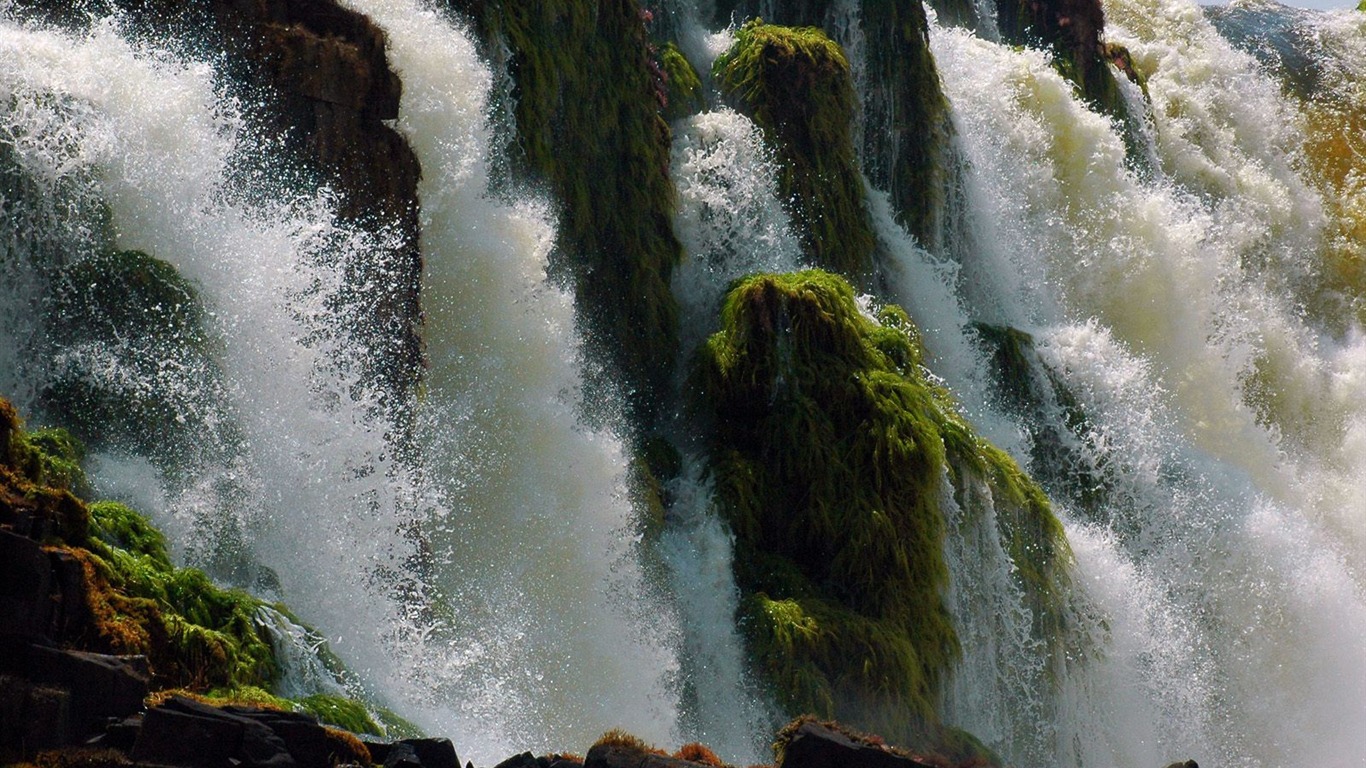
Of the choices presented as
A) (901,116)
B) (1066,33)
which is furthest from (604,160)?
(1066,33)

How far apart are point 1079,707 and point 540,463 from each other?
6.89 meters

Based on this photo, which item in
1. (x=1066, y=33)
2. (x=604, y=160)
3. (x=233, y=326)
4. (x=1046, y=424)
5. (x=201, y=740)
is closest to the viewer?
(x=201, y=740)

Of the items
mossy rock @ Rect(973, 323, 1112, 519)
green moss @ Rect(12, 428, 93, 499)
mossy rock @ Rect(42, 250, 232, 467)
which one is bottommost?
green moss @ Rect(12, 428, 93, 499)

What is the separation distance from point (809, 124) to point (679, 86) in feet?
5.57

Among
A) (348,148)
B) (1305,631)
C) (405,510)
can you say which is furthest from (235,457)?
(1305,631)

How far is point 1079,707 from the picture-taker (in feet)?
64.6

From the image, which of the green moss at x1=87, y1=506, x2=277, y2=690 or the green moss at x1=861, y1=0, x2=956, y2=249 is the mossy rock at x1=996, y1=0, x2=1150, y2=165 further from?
the green moss at x1=87, y1=506, x2=277, y2=690

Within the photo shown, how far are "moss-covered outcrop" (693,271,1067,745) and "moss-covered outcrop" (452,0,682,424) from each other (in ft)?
2.72

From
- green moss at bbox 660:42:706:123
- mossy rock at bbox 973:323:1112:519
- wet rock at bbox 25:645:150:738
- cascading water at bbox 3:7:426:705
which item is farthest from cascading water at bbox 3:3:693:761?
mossy rock at bbox 973:323:1112:519

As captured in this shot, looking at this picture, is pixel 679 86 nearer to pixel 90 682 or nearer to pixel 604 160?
pixel 604 160

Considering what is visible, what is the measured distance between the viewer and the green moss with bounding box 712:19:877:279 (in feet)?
72.4

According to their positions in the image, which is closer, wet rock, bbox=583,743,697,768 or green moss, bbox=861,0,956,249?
wet rock, bbox=583,743,697,768

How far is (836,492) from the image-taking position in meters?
18.0

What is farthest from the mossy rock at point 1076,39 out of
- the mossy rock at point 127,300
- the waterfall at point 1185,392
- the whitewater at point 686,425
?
the mossy rock at point 127,300
